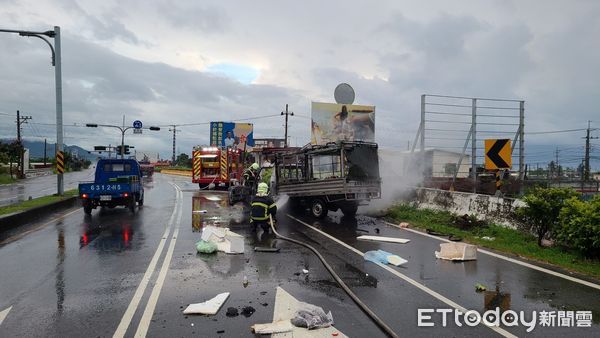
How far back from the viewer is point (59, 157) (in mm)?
20312

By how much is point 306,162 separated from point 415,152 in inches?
168

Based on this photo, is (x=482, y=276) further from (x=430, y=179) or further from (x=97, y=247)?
(x=430, y=179)

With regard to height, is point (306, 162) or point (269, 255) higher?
point (306, 162)

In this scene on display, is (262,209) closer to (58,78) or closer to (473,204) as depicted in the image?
(473,204)

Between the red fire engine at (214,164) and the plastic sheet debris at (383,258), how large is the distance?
70.8ft

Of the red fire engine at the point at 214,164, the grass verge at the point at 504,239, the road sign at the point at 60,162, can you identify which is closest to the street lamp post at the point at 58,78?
the road sign at the point at 60,162

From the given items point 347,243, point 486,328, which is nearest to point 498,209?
point 347,243

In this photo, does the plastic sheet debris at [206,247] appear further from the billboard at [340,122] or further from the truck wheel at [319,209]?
the billboard at [340,122]

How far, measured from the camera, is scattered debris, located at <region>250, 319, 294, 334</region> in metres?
4.76

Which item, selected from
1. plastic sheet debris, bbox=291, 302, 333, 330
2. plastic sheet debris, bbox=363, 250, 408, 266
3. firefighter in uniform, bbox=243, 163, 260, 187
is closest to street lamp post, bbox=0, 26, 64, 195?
firefighter in uniform, bbox=243, 163, 260, 187

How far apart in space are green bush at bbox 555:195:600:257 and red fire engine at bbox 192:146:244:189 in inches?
882

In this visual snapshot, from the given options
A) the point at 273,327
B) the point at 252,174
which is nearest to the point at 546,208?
the point at 273,327

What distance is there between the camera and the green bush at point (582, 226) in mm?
8234

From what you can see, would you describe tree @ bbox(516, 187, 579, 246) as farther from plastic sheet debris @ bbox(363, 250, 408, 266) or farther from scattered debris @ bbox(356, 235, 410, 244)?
plastic sheet debris @ bbox(363, 250, 408, 266)
